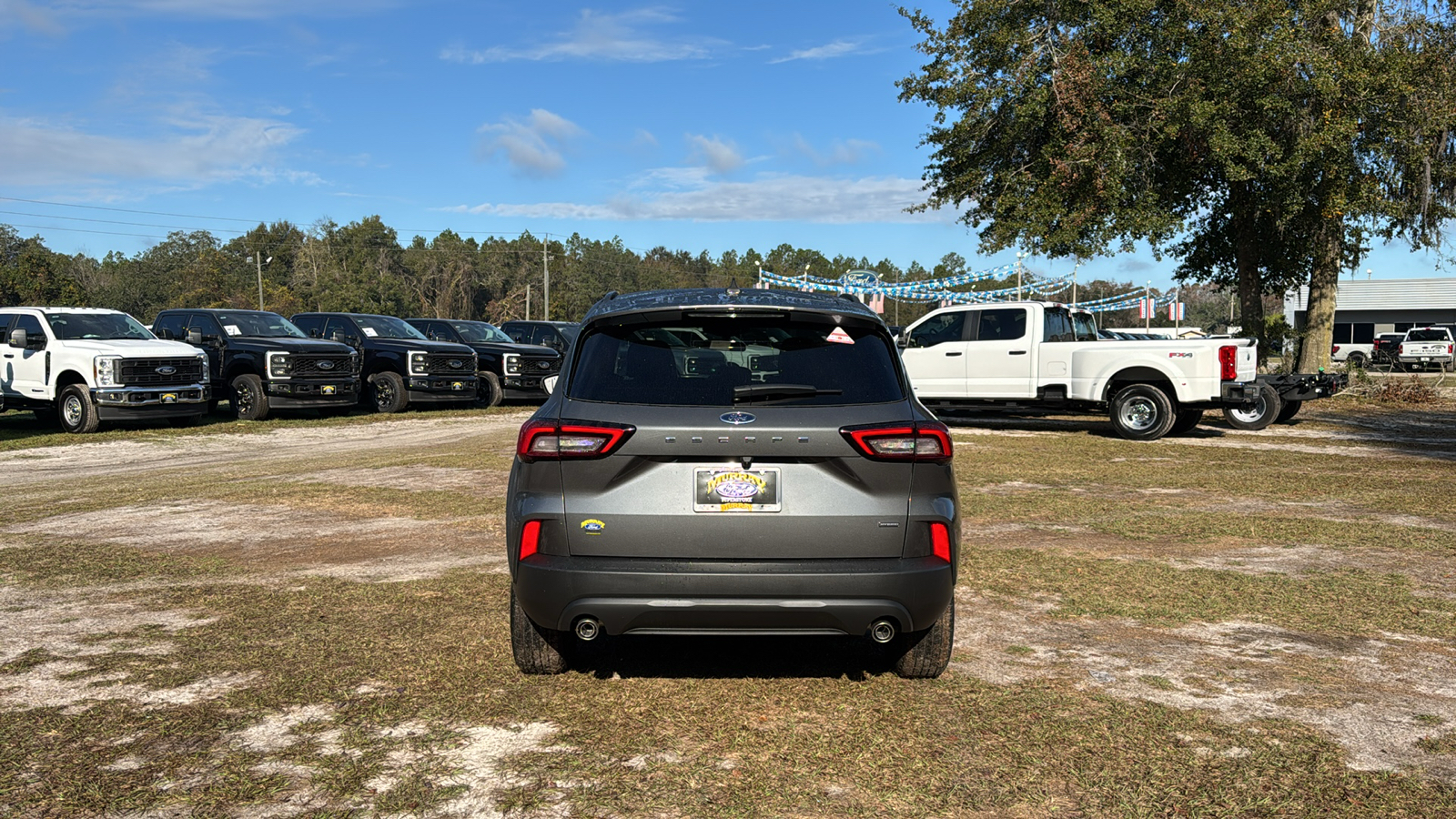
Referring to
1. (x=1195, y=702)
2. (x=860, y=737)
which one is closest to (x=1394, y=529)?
(x=1195, y=702)

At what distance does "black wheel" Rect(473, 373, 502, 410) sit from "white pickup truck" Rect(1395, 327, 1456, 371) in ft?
128

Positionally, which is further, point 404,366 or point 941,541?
point 404,366

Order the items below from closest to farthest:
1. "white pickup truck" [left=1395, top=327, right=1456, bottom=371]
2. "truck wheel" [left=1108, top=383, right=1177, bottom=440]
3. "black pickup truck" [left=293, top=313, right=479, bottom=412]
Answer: "truck wheel" [left=1108, top=383, right=1177, bottom=440] < "black pickup truck" [left=293, top=313, right=479, bottom=412] < "white pickup truck" [left=1395, top=327, right=1456, bottom=371]

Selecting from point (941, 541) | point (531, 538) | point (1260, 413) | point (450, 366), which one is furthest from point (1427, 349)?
point (531, 538)

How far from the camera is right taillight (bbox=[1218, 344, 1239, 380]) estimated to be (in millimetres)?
15664

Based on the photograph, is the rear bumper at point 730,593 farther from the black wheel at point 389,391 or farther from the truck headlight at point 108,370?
the black wheel at point 389,391

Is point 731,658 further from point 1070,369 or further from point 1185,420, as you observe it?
point 1185,420

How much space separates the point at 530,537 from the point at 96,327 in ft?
57.5

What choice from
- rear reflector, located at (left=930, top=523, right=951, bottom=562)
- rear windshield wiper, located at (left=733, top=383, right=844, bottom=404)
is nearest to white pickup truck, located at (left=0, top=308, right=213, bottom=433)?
rear windshield wiper, located at (left=733, top=383, right=844, bottom=404)

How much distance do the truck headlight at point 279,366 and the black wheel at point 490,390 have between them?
5.03 metres

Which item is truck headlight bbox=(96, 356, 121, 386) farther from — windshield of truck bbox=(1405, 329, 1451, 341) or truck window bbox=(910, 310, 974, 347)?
windshield of truck bbox=(1405, 329, 1451, 341)

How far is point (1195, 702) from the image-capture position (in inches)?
181

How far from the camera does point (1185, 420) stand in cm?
1650

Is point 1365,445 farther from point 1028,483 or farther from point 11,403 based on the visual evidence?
point 11,403
